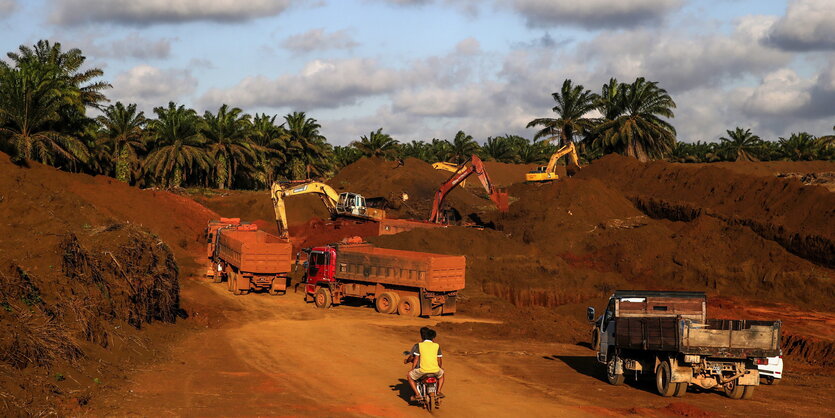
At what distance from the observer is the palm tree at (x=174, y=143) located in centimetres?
6681

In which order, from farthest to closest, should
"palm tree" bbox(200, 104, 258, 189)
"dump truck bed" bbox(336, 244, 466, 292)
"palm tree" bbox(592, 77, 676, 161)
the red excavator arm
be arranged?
1. "palm tree" bbox(200, 104, 258, 189)
2. "palm tree" bbox(592, 77, 676, 161)
3. the red excavator arm
4. "dump truck bed" bbox(336, 244, 466, 292)

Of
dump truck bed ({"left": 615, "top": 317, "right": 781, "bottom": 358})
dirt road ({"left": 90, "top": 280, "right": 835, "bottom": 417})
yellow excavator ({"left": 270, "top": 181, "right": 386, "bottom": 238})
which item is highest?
yellow excavator ({"left": 270, "top": 181, "right": 386, "bottom": 238})

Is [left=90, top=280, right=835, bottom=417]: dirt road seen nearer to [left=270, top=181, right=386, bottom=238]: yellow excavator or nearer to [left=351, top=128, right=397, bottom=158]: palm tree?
[left=270, top=181, right=386, bottom=238]: yellow excavator

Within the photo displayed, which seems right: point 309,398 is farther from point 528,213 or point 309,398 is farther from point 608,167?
point 608,167

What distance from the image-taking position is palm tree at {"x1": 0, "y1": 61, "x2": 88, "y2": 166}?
153 ft

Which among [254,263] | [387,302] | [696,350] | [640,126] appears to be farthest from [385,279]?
[640,126]

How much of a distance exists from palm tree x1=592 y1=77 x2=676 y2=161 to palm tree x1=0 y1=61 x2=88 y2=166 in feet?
145

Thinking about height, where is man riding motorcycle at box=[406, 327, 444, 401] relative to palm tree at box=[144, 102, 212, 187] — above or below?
below

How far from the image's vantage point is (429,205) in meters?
69.1

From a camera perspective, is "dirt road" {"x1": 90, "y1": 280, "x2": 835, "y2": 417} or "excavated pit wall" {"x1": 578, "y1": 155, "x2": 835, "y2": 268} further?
"excavated pit wall" {"x1": 578, "y1": 155, "x2": 835, "y2": 268}

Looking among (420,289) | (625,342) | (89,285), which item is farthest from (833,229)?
(89,285)

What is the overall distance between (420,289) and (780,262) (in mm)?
20051

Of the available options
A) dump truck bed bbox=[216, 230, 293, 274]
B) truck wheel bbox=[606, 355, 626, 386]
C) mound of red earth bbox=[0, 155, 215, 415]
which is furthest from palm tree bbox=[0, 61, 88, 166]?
truck wheel bbox=[606, 355, 626, 386]

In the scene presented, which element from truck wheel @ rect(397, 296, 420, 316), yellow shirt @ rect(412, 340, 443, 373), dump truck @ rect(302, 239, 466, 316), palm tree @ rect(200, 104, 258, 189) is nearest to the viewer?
yellow shirt @ rect(412, 340, 443, 373)
